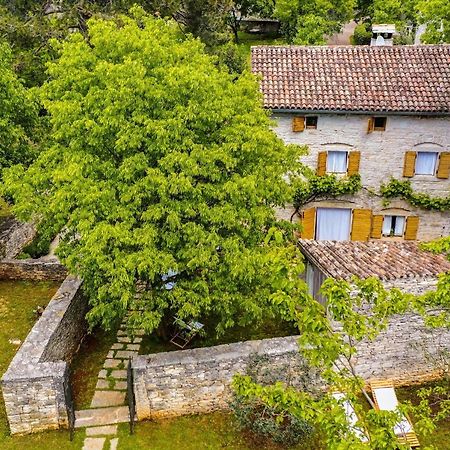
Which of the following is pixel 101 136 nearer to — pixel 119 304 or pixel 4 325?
pixel 119 304

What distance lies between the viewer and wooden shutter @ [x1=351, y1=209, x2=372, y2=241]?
24406mm

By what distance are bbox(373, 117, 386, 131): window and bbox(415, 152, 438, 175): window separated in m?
1.98

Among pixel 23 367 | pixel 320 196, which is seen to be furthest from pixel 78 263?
pixel 320 196

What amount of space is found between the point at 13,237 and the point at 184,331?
11241mm

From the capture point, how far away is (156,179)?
14195mm

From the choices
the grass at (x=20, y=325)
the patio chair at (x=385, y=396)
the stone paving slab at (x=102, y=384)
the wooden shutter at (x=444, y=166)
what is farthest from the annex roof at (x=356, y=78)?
the stone paving slab at (x=102, y=384)

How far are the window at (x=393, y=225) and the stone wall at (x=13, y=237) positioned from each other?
55.4 feet

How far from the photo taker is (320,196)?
2417 centimetres

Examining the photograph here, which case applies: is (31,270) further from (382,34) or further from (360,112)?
(382,34)

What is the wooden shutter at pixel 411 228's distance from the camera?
24438mm

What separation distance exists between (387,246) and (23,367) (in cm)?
1194

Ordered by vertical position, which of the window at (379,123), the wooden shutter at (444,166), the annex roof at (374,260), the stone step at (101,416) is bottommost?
the stone step at (101,416)

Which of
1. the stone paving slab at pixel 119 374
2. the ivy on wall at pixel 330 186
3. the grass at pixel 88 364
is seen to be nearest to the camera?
the grass at pixel 88 364

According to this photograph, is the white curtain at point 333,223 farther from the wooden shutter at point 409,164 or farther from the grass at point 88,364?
the grass at point 88,364
